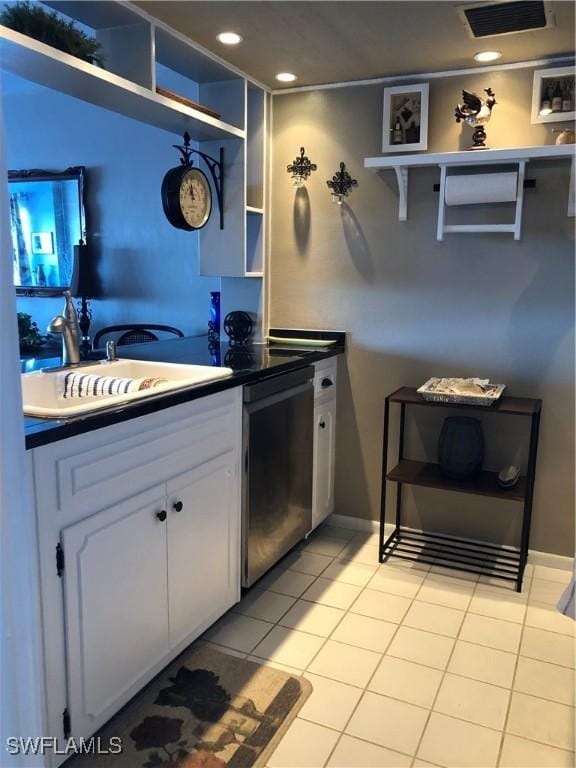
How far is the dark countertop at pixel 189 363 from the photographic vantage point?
4.71 feet

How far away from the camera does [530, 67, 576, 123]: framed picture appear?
2465 millimetres

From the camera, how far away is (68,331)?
2.20 m

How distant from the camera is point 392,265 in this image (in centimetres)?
292

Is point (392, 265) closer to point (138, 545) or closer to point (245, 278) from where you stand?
point (245, 278)

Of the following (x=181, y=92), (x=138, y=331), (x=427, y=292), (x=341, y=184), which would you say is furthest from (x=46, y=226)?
(x=427, y=292)

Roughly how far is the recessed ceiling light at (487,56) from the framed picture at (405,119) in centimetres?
26

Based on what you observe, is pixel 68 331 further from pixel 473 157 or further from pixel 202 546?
pixel 473 157

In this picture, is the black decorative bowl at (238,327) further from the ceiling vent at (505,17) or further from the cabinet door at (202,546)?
the ceiling vent at (505,17)

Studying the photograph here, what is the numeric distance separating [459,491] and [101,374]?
1523mm

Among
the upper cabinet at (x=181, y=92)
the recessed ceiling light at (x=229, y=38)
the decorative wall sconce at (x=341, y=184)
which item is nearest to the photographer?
the upper cabinet at (x=181, y=92)

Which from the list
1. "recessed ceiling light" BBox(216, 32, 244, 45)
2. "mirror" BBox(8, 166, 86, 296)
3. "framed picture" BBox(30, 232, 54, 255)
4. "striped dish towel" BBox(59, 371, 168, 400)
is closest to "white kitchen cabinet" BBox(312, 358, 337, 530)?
"striped dish towel" BBox(59, 371, 168, 400)

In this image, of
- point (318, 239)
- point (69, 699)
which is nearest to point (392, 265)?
point (318, 239)

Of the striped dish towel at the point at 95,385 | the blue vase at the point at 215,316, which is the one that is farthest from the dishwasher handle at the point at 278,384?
the blue vase at the point at 215,316

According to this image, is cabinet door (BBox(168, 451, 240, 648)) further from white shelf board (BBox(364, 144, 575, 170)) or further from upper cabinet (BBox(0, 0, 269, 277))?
white shelf board (BBox(364, 144, 575, 170))
